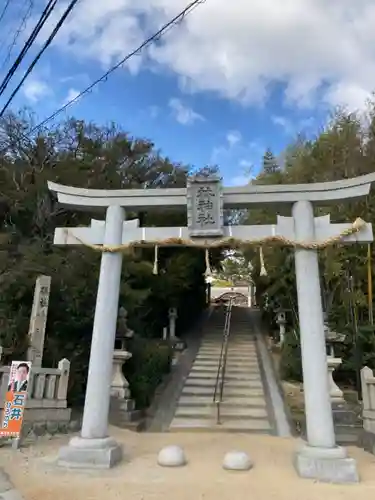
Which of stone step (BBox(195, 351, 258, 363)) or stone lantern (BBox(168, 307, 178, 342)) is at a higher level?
stone lantern (BBox(168, 307, 178, 342))

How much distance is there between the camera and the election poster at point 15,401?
19.3ft

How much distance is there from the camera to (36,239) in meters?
10.6

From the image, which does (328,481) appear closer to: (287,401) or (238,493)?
(238,493)

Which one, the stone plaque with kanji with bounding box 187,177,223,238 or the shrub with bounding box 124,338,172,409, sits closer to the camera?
the stone plaque with kanji with bounding box 187,177,223,238

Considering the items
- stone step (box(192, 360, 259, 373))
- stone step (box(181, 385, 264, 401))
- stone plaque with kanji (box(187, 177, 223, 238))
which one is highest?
stone plaque with kanji (box(187, 177, 223, 238))

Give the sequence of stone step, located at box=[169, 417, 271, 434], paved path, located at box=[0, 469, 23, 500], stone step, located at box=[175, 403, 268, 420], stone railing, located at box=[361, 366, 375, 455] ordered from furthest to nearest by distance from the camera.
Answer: stone step, located at box=[175, 403, 268, 420] < stone step, located at box=[169, 417, 271, 434] < stone railing, located at box=[361, 366, 375, 455] < paved path, located at box=[0, 469, 23, 500]

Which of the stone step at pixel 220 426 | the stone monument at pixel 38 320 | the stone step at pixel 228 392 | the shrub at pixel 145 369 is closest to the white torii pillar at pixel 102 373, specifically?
the stone monument at pixel 38 320

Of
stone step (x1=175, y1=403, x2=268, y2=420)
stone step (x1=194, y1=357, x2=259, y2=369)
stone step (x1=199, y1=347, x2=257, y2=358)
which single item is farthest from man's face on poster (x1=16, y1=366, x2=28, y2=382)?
stone step (x1=199, y1=347, x2=257, y2=358)

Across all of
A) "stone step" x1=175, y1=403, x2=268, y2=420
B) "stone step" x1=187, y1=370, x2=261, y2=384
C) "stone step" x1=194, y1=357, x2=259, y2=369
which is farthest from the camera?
"stone step" x1=194, y1=357, x2=259, y2=369

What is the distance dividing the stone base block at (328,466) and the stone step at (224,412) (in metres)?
4.01

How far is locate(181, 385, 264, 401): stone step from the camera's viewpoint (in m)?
9.91

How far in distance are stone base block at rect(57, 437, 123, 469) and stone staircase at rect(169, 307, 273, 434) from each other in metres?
3.50

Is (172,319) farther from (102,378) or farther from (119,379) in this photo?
(102,378)

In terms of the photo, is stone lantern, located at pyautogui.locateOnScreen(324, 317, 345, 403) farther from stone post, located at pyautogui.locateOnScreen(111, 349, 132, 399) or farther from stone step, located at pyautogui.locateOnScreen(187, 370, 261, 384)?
stone post, located at pyautogui.locateOnScreen(111, 349, 132, 399)
